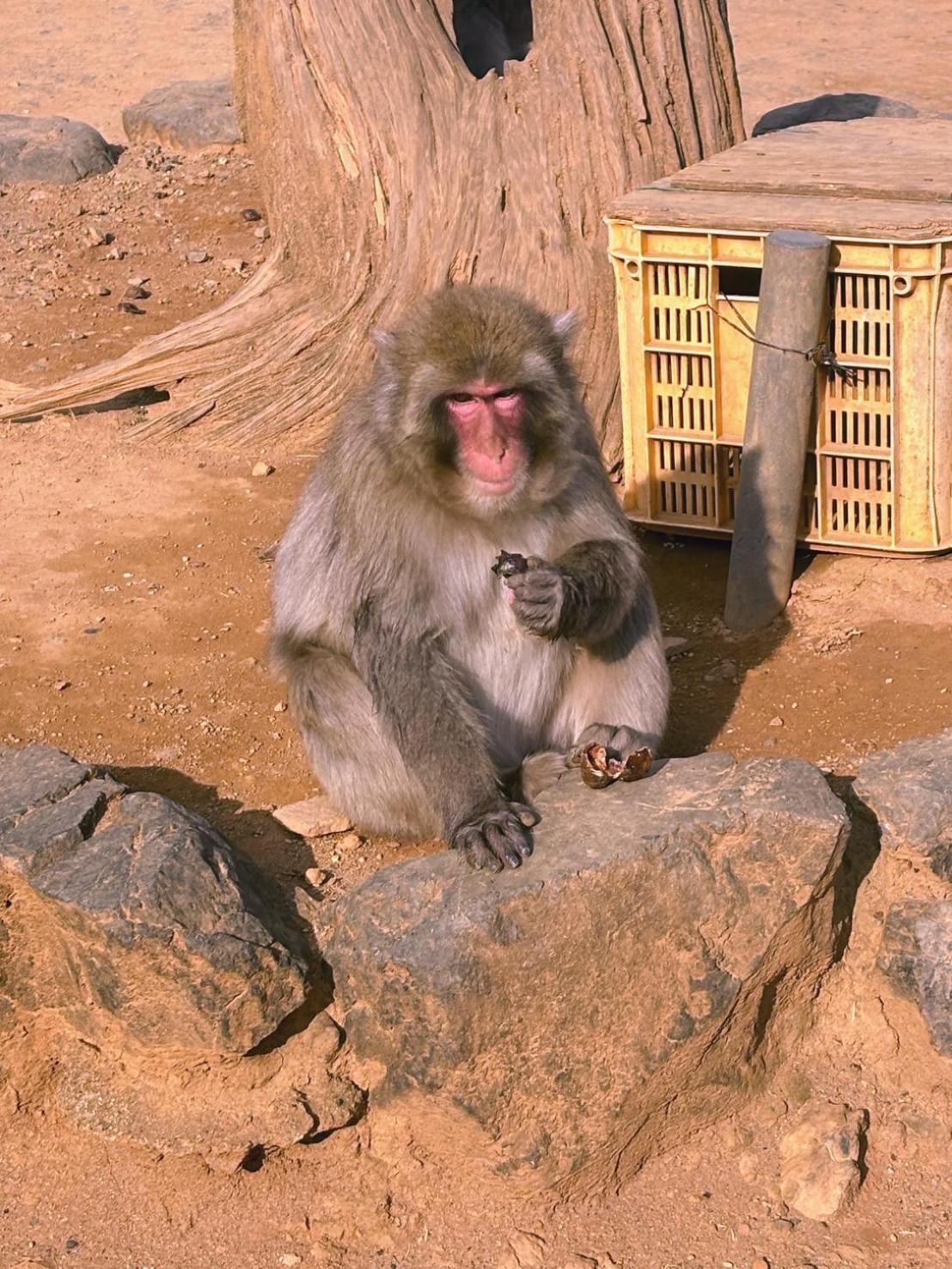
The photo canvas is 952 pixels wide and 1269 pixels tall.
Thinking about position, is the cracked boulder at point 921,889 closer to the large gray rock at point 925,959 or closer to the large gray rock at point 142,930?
the large gray rock at point 925,959

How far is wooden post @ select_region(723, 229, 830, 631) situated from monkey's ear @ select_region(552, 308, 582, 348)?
4.04 ft

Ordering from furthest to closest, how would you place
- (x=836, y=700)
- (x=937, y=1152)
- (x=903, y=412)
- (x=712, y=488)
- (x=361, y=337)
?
(x=361, y=337), (x=712, y=488), (x=903, y=412), (x=836, y=700), (x=937, y=1152)

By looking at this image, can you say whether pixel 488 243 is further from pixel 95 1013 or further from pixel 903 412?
pixel 95 1013

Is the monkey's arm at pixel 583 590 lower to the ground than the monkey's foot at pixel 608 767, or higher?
higher

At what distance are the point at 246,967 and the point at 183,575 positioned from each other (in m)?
2.51

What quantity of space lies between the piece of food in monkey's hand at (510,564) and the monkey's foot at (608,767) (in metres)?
0.47

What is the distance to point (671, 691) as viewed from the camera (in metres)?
5.07

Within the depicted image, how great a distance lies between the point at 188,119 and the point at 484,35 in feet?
9.55

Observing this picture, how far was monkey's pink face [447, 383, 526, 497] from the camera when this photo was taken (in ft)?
12.0

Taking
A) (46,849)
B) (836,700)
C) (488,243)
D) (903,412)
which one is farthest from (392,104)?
(46,849)

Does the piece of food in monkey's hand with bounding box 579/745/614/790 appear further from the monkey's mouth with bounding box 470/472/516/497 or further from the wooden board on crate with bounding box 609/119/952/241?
the wooden board on crate with bounding box 609/119/952/241

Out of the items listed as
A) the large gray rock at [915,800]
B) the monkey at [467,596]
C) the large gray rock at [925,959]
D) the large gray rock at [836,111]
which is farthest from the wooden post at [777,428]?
the large gray rock at [836,111]

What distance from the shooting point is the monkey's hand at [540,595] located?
149 inches

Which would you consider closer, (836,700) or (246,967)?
(246,967)
